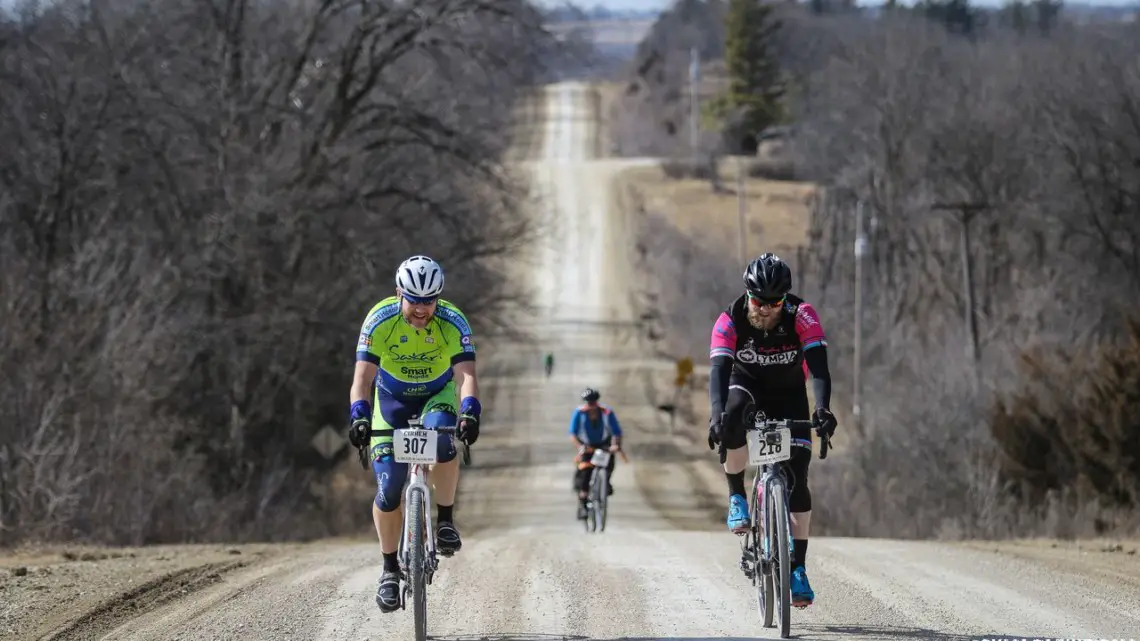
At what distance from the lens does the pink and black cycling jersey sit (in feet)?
34.3

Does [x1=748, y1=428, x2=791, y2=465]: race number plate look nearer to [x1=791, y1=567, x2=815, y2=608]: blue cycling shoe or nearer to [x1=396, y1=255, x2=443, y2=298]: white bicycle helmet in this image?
[x1=791, y1=567, x2=815, y2=608]: blue cycling shoe

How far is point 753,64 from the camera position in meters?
124

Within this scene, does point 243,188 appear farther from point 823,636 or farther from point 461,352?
point 823,636

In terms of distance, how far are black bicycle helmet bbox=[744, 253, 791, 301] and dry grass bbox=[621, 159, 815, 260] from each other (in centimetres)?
6620

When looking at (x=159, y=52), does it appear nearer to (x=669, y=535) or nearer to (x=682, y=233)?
(x=669, y=535)

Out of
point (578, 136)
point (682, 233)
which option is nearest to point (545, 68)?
point (682, 233)

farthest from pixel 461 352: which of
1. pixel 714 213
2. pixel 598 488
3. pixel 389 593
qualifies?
pixel 714 213

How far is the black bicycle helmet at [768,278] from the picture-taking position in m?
10.2

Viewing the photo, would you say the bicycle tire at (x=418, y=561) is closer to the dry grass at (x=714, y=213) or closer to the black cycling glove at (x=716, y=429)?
the black cycling glove at (x=716, y=429)

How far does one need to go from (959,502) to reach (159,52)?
19380 mm

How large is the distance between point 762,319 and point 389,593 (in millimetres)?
2823

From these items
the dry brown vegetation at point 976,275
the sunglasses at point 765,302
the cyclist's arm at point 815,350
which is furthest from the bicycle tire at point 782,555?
the dry brown vegetation at point 976,275

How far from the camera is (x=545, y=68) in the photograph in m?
37.2

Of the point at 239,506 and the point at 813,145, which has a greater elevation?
the point at 813,145
